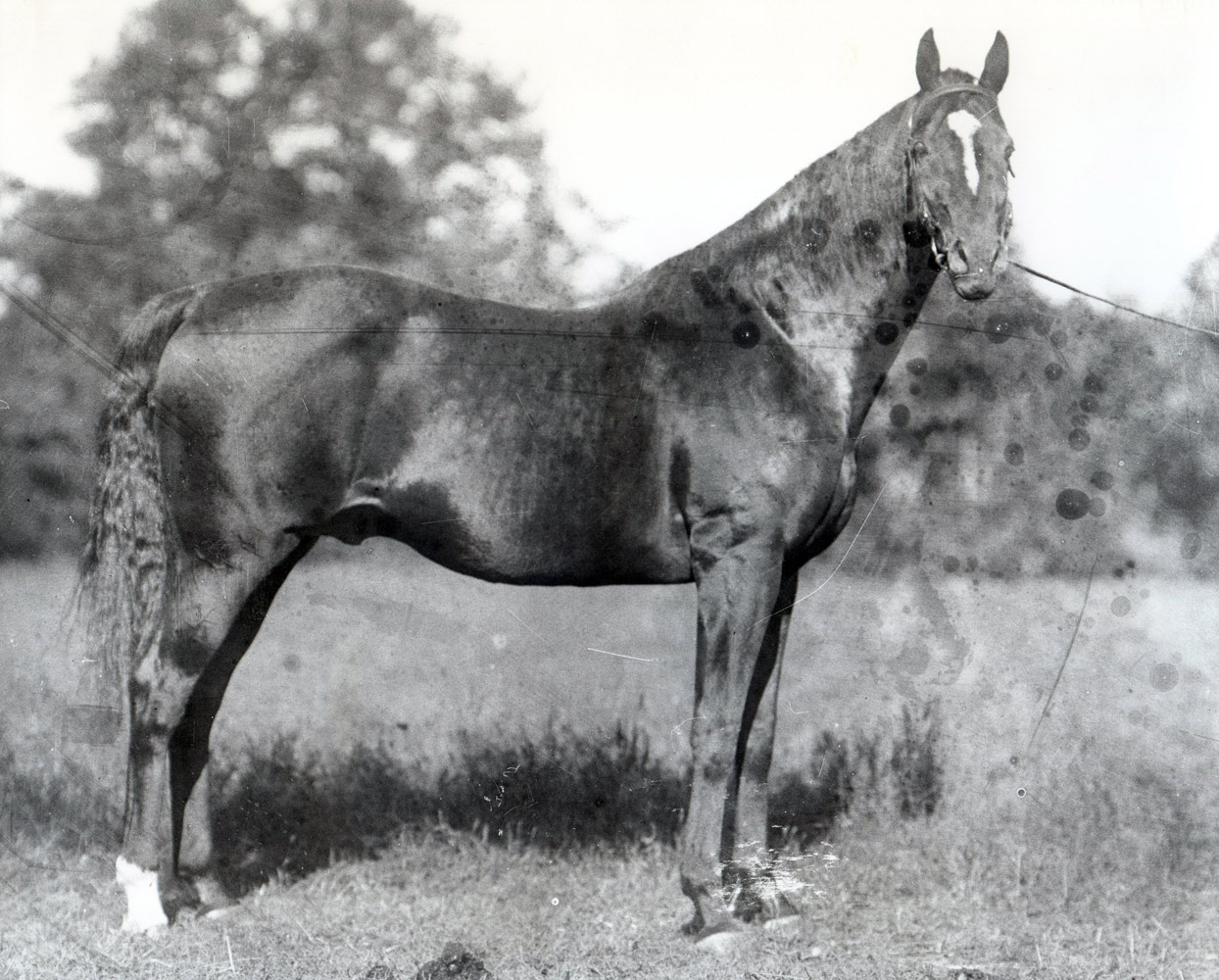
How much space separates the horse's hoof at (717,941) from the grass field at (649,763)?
83 mm

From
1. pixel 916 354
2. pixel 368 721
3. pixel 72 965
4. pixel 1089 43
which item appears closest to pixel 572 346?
pixel 916 354

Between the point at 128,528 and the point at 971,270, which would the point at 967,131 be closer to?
the point at 971,270

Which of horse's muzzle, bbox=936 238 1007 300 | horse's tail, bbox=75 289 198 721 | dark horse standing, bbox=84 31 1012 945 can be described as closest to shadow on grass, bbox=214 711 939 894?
dark horse standing, bbox=84 31 1012 945

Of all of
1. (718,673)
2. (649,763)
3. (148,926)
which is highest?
(718,673)

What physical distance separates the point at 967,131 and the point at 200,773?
3328 mm

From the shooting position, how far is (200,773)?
11.6ft

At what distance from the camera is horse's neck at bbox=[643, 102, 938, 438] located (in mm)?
3430

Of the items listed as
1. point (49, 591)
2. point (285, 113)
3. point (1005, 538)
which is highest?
point (285, 113)

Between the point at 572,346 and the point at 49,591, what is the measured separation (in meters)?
2.12

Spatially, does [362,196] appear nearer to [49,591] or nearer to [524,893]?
[49,591]

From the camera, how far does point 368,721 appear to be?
3730 millimetres

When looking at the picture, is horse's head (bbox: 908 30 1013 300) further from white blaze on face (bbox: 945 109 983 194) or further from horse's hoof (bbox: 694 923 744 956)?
horse's hoof (bbox: 694 923 744 956)

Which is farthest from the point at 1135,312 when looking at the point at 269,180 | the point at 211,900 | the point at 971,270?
the point at 211,900

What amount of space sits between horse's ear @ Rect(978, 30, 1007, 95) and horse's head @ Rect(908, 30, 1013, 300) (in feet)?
0.63
